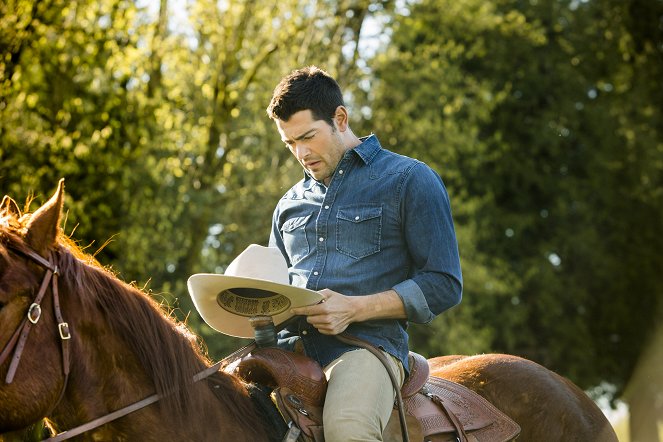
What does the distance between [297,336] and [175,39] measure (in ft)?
44.7

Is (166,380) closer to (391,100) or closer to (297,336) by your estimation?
(297,336)

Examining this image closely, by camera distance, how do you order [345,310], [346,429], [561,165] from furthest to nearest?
[561,165] → [345,310] → [346,429]

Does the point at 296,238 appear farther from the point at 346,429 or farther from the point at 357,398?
the point at 346,429

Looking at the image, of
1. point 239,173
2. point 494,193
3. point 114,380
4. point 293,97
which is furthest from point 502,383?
point 494,193

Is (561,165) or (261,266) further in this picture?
(561,165)

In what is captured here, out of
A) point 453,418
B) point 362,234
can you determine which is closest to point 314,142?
point 362,234

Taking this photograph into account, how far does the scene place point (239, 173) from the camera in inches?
715

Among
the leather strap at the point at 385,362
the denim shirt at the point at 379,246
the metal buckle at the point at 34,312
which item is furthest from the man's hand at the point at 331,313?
the metal buckle at the point at 34,312

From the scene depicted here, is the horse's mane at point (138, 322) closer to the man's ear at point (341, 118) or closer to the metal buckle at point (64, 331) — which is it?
the metal buckle at point (64, 331)

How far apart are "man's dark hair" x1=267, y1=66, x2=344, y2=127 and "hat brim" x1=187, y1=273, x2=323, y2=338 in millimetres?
887

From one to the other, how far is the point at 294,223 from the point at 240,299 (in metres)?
0.55

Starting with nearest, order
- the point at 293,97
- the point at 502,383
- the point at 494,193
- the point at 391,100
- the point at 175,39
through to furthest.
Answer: the point at 293,97
the point at 502,383
the point at 175,39
the point at 391,100
the point at 494,193

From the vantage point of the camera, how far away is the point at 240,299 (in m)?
4.71

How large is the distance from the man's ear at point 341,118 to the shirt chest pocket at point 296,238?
48 cm
